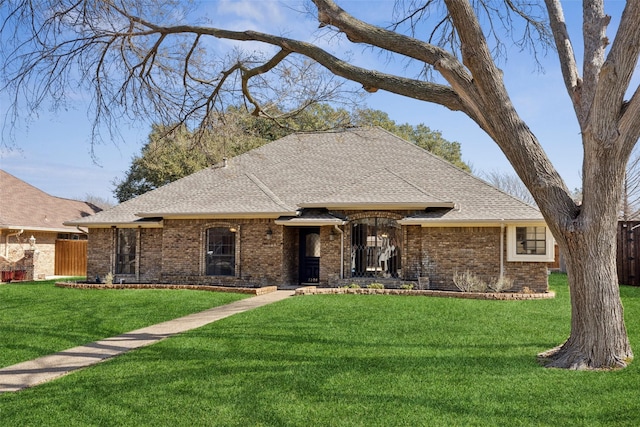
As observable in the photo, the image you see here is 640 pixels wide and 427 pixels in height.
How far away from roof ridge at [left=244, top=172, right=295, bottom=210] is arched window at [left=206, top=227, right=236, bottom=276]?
5.93 ft

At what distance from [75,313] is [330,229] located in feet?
25.9

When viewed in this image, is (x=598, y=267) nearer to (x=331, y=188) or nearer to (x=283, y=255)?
(x=283, y=255)

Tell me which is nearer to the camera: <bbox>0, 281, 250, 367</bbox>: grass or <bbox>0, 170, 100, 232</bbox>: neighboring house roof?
<bbox>0, 281, 250, 367</bbox>: grass

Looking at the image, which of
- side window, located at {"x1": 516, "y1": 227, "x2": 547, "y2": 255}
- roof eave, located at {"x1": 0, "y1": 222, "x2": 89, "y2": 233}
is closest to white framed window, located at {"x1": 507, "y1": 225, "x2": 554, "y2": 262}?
side window, located at {"x1": 516, "y1": 227, "x2": 547, "y2": 255}

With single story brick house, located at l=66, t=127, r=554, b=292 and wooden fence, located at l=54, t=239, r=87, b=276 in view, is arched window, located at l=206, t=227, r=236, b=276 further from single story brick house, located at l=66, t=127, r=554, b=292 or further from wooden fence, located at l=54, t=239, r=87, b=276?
wooden fence, located at l=54, t=239, r=87, b=276

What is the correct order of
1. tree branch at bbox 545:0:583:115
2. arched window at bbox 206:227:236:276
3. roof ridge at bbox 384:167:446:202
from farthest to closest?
1. arched window at bbox 206:227:236:276
2. roof ridge at bbox 384:167:446:202
3. tree branch at bbox 545:0:583:115

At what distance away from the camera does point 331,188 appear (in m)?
17.9

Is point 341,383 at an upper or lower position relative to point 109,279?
lower

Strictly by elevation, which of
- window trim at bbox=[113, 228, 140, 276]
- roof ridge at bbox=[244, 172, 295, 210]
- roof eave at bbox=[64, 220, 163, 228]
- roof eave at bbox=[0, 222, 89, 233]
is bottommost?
window trim at bbox=[113, 228, 140, 276]

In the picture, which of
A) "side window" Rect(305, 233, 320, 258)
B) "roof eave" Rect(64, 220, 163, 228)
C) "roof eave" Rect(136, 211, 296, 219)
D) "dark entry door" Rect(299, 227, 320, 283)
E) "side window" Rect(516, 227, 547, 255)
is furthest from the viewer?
"side window" Rect(305, 233, 320, 258)

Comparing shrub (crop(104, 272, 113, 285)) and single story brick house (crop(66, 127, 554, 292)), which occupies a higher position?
single story brick house (crop(66, 127, 554, 292))

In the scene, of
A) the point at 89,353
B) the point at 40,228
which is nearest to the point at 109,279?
the point at 40,228

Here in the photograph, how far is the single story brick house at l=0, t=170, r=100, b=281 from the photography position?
70.1 ft

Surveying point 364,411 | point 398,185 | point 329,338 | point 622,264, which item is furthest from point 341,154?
point 364,411
